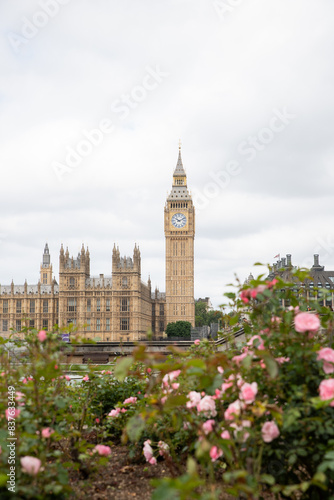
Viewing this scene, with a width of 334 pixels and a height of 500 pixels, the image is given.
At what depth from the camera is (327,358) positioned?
332 centimetres

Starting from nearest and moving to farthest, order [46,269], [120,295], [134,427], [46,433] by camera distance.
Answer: [134,427], [46,433], [120,295], [46,269]

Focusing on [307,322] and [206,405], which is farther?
[206,405]

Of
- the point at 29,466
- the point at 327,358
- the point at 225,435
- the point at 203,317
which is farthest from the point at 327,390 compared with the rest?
the point at 203,317

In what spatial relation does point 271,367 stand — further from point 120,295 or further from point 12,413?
point 120,295

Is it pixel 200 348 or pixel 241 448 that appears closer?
pixel 241 448

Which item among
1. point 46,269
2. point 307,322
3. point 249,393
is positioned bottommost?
point 249,393

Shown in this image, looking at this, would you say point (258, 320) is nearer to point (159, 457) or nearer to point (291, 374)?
point (291, 374)

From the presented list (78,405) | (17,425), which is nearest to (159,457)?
(78,405)

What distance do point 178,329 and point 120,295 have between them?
1155 centimetres

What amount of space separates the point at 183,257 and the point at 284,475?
91415 mm

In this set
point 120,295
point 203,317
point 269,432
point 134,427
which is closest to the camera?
point 134,427

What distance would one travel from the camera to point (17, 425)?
339 cm

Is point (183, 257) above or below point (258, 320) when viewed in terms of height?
above

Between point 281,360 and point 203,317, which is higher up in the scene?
point 203,317
